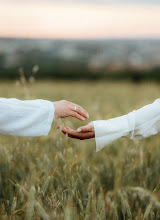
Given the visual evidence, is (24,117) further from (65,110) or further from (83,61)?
(83,61)

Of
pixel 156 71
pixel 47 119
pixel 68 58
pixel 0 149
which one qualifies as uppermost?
pixel 68 58

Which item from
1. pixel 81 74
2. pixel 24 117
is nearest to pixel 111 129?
pixel 24 117

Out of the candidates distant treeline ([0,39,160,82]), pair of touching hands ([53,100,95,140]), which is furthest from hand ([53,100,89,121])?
distant treeline ([0,39,160,82])

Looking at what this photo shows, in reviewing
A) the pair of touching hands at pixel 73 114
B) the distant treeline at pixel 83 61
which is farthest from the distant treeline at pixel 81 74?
the pair of touching hands at pixel 73 114

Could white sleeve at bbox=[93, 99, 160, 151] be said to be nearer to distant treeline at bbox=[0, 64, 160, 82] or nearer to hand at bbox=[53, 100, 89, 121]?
hand at bbox=[53, 100, 89, 121]

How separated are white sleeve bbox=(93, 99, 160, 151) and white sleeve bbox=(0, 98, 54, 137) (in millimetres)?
206

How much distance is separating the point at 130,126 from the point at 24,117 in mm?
429

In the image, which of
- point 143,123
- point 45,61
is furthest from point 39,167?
point 45,61

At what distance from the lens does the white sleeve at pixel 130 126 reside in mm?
1205

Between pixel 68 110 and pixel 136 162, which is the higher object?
pixel 68 110

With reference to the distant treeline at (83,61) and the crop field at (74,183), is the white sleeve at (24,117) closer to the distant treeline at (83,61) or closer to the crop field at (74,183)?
the crop field at (74,183)

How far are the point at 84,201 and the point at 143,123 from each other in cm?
45

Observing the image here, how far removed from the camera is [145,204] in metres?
1.38

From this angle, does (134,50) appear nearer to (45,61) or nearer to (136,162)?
(45,61)
